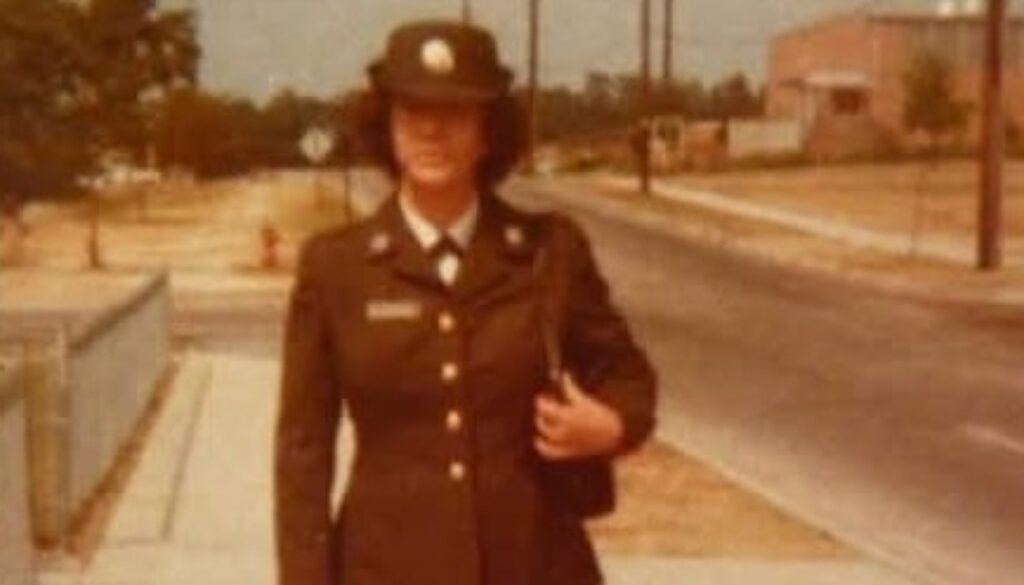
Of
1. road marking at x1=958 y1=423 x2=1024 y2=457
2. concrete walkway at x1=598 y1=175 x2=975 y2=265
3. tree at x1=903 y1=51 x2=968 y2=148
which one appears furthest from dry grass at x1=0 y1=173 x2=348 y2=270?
tree at x1=903 y1=51 x2=968 y2=148

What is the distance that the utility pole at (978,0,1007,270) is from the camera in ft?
149

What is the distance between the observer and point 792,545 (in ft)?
45.4

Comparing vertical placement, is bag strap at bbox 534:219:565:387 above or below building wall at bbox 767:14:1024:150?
above

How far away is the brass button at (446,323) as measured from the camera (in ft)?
16.1

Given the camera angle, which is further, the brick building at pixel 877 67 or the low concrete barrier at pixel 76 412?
the brick building at pixel 877 67

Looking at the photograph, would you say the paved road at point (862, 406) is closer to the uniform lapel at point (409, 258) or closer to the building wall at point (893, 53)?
the uniform lapel at point (409, 258)

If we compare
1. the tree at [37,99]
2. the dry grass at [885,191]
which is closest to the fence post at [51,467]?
the tree at [37,99]

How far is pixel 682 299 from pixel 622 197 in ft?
156

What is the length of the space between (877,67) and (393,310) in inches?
5826

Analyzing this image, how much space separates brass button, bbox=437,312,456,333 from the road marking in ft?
48.3

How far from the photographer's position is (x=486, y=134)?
4.99 metres

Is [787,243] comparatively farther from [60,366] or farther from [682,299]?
[60,366]

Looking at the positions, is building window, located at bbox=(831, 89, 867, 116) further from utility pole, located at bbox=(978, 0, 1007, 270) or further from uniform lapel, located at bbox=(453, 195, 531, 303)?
uniform lapel, located at bbox=(453, 195, 531, 303)

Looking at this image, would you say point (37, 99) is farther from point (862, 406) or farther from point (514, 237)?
point (514, 237)
